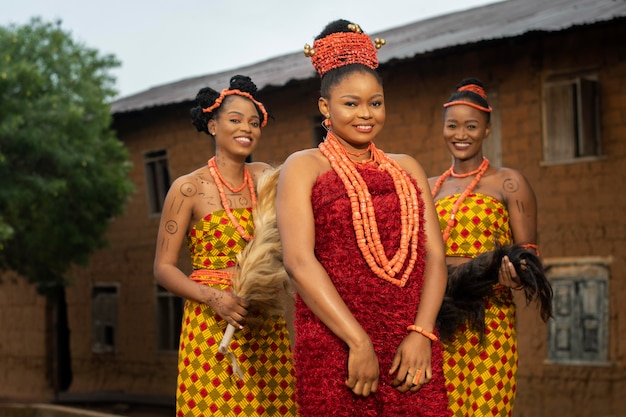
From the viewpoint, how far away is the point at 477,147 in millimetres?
5457

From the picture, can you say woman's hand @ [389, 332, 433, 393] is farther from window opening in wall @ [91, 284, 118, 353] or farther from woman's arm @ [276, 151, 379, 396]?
window opening in wall @ [91, 284, 118, 353]

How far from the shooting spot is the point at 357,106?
381 cm

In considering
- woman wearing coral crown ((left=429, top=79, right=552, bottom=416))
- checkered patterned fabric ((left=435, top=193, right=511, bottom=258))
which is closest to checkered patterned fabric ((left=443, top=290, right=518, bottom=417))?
woman wearing coral crown ((left=429, top=79, right=552, bottom=416))

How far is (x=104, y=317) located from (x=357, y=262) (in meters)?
17.1

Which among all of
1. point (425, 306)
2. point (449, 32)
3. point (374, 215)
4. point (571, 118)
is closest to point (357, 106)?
point (374, 215)

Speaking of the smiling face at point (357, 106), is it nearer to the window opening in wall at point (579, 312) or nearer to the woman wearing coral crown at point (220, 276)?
the woman wearing coral crown at point (220, 276)

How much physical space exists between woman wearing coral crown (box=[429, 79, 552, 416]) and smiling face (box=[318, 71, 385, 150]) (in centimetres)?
125

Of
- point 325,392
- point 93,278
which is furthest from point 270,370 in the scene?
point 93,278

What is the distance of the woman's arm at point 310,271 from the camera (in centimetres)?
351

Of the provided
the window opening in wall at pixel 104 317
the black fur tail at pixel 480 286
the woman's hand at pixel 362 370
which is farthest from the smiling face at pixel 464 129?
the window opening in wall at pixel 104 317

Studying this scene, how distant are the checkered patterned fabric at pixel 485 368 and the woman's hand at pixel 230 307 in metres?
1.00

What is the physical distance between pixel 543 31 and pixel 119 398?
1091 cm

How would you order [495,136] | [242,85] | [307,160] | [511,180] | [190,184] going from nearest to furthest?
[307,160] < [190,184] < [242,85] < [511,180] < [495,136]

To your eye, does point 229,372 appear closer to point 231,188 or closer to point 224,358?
point 224,358
